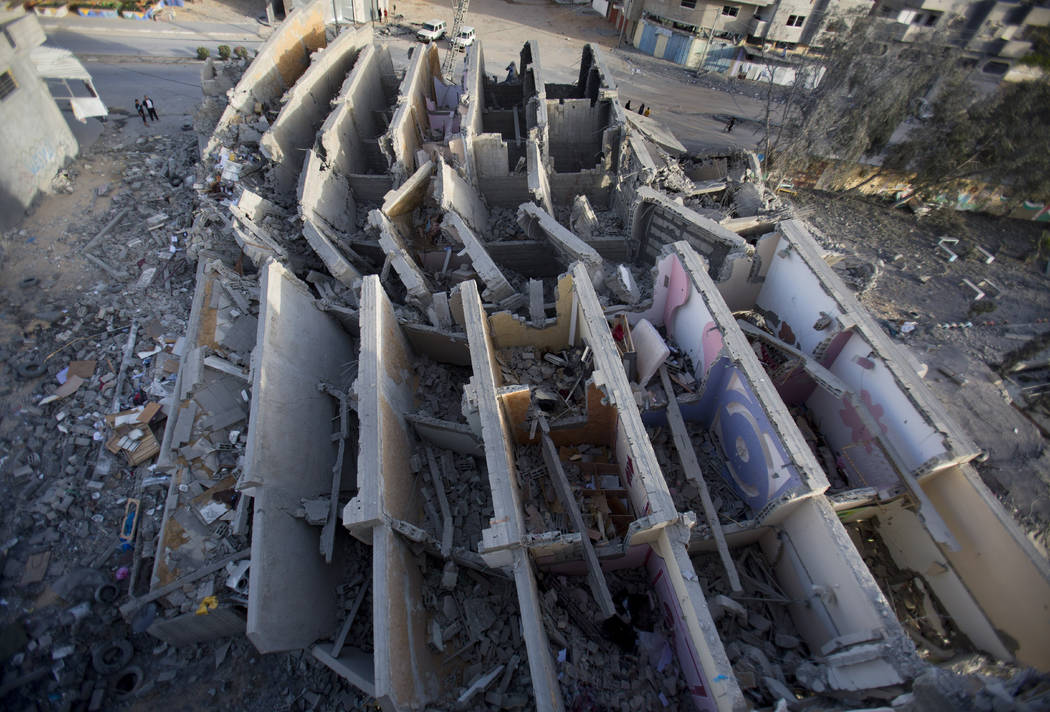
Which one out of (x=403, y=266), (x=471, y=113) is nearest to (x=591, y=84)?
(x=471, y=113)

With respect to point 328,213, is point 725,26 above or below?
above

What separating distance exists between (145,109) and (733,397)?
70.7 feet

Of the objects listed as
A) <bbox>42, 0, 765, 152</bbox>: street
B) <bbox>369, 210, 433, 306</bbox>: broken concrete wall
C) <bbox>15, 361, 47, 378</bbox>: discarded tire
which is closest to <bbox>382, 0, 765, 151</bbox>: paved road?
<bbox>42, 0, 765, 152</bbox>: street

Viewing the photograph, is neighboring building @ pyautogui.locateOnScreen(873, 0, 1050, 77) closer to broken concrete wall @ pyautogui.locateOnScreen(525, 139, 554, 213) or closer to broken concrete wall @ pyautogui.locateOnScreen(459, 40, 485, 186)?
broken concrete wall @ pyautogui.locateOnScreen(459, 40, 485, 186)

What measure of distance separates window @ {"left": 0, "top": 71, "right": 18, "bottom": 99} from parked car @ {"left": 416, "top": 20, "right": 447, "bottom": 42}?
1662 cm

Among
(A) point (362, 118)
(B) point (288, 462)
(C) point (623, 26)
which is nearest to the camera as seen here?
→ (B) point (288, 462)

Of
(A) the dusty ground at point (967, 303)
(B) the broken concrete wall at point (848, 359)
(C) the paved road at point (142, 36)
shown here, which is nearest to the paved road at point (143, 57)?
(C) the paved road at point (142, 36)

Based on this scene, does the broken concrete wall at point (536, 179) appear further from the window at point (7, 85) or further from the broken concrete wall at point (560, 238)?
the window at point (7, 85)

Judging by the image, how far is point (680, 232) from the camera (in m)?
10.4

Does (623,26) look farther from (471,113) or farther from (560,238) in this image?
(560,238)

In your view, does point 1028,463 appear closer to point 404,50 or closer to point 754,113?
point 754,113

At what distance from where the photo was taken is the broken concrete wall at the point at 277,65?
43.8 ft

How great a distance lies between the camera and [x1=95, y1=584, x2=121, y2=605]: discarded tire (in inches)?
298

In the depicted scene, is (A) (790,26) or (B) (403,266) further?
(A) (790,26)
